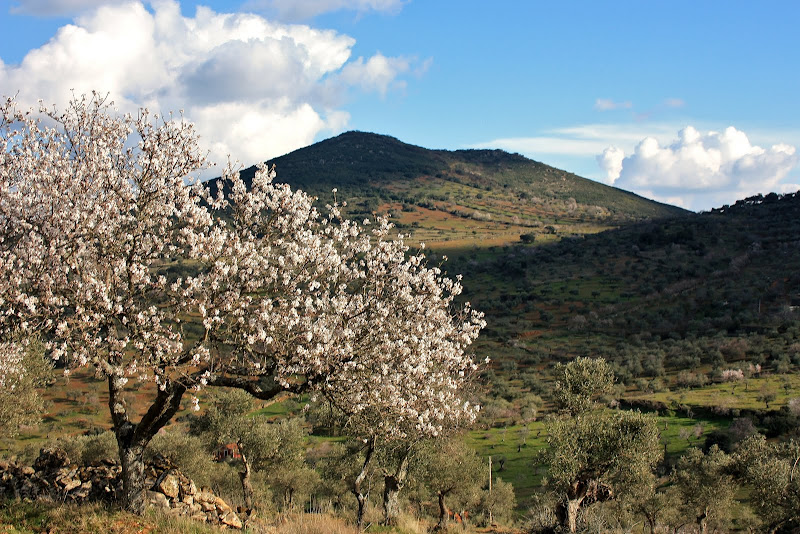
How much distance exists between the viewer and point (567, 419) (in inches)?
1385

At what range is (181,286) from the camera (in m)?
12.9

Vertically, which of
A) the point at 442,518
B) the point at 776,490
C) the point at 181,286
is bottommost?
the point at 442,518

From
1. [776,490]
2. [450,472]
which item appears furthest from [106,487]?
[776,490]

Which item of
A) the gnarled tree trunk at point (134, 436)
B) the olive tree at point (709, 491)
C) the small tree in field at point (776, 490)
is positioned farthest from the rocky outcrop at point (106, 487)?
the olive tree at point (709, 491)

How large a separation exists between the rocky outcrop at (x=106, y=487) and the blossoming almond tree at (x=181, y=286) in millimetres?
3626

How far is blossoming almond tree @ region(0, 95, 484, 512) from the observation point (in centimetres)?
1213

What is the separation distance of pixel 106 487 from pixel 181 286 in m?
10.6

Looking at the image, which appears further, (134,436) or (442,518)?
(442,518)

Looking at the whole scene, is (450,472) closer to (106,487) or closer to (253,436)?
(253,436)

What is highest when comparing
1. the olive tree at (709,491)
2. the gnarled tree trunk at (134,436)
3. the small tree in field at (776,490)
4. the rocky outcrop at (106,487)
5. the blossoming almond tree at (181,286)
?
the blossoming almond tree at (181,286)

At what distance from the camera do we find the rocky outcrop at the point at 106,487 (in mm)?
17953

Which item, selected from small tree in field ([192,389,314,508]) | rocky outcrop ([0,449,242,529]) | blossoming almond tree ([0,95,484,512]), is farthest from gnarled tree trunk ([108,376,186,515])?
small tree in field ([192,389,314,508])

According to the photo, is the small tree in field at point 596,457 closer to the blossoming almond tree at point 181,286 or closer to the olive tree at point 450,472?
the olive tree at point 450,472

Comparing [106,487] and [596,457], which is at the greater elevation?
[106,487]
